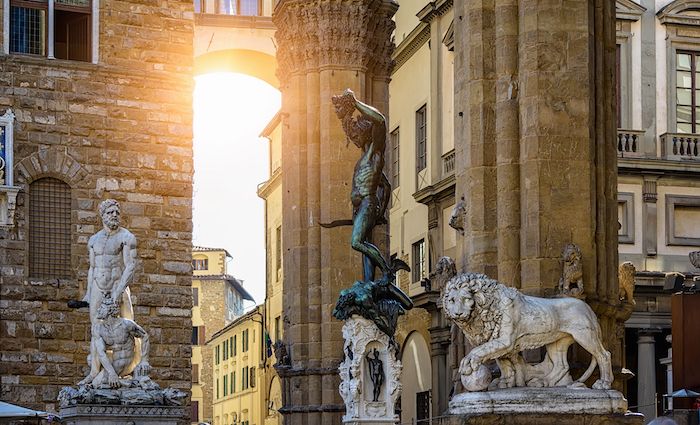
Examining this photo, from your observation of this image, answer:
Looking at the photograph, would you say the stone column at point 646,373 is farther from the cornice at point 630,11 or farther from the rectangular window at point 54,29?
the rectangular window at point 54,29

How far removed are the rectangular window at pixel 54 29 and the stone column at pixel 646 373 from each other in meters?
12.2

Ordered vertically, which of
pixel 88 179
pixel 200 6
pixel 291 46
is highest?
pixel 200 6

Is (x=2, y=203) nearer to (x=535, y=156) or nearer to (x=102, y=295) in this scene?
(x=102, y=295)

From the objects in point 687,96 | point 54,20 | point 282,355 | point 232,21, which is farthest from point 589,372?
point 232,21

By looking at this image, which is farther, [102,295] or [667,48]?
[667,48]

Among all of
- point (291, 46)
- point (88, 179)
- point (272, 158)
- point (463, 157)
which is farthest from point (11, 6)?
point (272, 158)

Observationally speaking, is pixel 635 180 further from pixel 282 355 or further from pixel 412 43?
pixel 282 355

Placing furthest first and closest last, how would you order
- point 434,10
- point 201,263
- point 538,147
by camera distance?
point 201,263 → point 434,10 → point 538,147

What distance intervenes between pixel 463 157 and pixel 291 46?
1191cm

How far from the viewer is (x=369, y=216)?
1588 centimetres

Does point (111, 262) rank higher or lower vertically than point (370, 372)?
higher

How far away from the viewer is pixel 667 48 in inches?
1297

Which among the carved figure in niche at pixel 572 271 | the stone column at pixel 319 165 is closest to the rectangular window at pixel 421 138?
the stone column at pixel 319 165

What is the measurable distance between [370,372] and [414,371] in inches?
871
